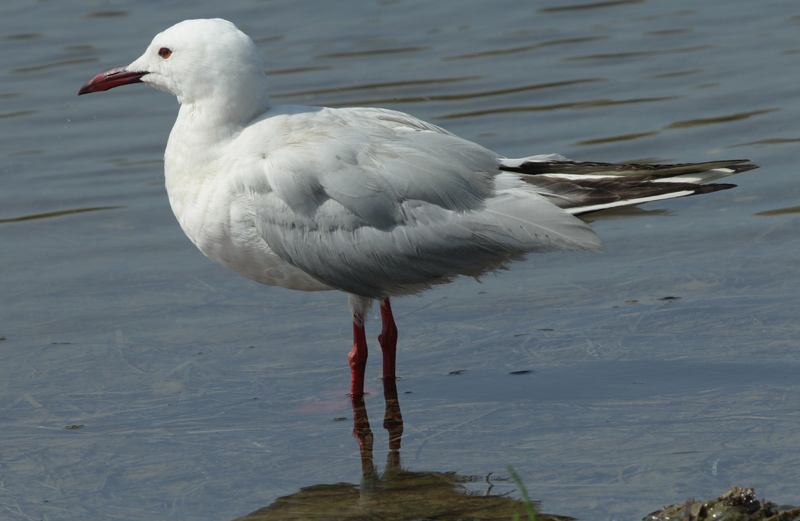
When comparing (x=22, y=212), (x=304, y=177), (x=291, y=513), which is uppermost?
(x=304, y=177)

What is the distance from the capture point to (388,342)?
6594 millimetres

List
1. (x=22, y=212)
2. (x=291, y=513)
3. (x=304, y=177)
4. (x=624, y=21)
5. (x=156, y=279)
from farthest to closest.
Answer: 1. (x=624, y=21)
2. (x=22, y=212)
3. (x=156, y=279)
4. (x=304, y=177)
5. (x=291, y=513)

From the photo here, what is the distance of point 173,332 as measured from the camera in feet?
24.1

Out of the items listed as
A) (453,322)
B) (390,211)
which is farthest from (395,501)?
(453,322)

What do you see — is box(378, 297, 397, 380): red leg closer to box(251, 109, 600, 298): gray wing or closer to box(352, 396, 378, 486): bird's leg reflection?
box(352, 396, 378, 486): bird's leg reflection

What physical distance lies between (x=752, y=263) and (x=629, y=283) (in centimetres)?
83

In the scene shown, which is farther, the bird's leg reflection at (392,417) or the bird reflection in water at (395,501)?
the bird's leg reflection at (392,417)

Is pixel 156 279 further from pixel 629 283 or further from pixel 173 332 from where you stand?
pixel 629 283

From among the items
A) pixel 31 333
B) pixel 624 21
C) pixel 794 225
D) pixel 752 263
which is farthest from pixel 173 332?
pixel 624 21

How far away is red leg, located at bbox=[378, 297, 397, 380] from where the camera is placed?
6.54m

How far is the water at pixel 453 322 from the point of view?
5395mm

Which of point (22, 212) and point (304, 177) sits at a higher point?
point (304, 177)

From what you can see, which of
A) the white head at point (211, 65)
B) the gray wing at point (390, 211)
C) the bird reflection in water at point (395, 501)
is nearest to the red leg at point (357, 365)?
the gray wing at point (390, 211)

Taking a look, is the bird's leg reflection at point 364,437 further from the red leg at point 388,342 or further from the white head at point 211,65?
the white head at point 211,65
